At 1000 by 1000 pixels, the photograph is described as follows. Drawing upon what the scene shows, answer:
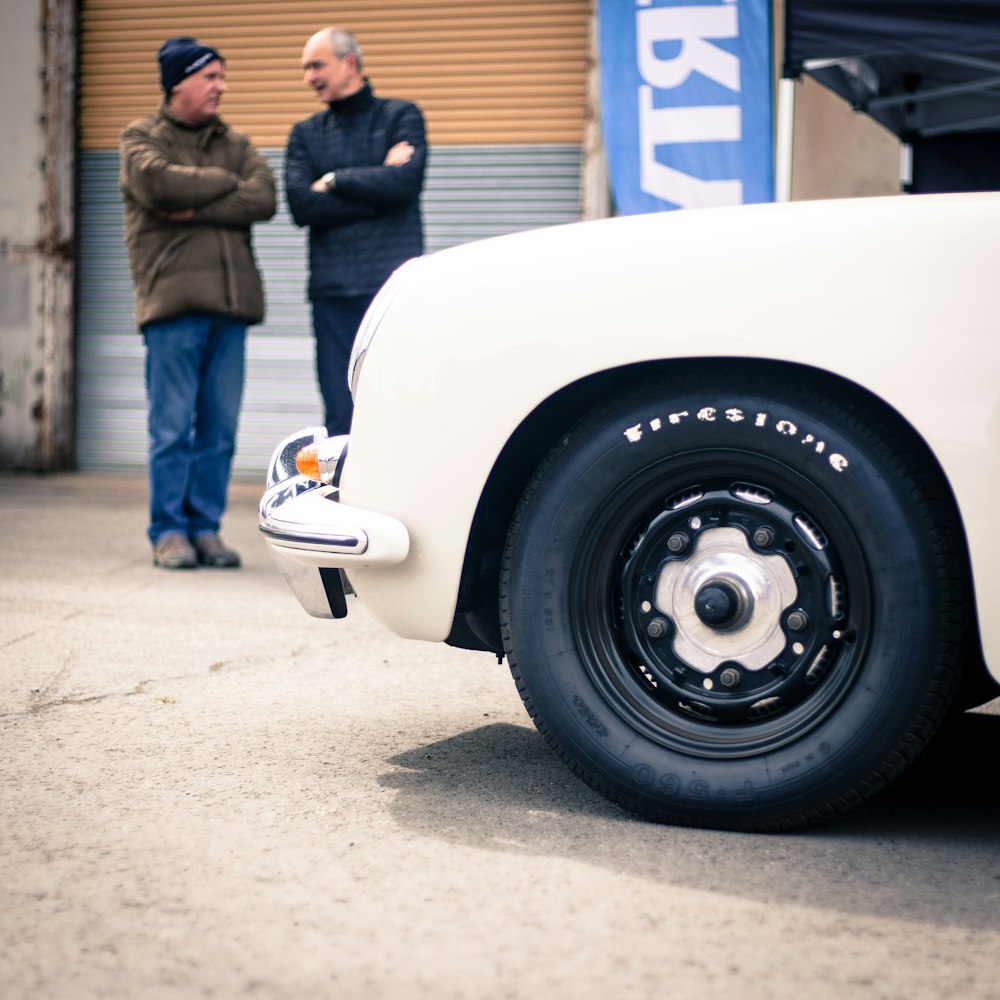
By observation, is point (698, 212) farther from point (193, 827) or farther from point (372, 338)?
point (193, 827)

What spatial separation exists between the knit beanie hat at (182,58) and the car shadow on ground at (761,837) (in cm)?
366

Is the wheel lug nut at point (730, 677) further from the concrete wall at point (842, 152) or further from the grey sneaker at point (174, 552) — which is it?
the concrete wall at point (842, 152)

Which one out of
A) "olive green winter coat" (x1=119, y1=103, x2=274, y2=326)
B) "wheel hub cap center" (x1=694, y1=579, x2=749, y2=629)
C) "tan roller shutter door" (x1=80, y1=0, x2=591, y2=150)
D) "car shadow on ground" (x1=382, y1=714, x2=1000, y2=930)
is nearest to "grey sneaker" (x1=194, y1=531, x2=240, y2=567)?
"olive green winter coat" (x1=119, y1=103, x2=274, y2=326)

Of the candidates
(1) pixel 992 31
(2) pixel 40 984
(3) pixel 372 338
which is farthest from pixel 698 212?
(1) pixel 992 31

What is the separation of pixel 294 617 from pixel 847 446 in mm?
2821

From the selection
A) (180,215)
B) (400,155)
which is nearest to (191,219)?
(180,215)

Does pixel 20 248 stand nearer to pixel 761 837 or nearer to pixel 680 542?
pixel 680 542

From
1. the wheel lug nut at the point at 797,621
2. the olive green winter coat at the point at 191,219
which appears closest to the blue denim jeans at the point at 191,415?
the olive green winter coat at the point at 191,219

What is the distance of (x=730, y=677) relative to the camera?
2.58 metres

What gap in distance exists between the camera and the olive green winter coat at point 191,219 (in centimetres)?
572

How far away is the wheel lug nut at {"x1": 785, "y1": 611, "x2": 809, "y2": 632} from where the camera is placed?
2.53 meters

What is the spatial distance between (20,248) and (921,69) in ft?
21.9

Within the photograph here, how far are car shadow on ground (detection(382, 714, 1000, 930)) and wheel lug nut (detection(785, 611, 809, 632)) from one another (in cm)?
39

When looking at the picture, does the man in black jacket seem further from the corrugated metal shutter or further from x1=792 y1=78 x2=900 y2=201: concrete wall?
x1=792 y1=78 x2=900 y2=201: concrete wall
